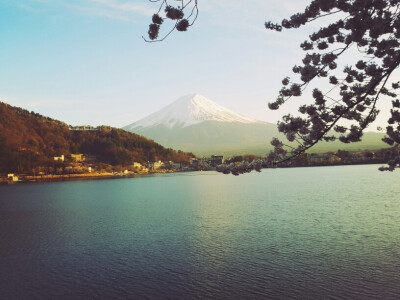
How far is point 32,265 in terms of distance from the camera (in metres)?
12.5

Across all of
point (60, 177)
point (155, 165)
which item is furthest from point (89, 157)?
point (155, 165)

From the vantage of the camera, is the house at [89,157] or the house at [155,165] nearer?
the house at [89,157]

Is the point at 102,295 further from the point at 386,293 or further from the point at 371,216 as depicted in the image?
the point at 371,216

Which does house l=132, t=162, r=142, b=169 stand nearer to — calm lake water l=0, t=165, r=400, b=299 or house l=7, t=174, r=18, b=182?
house l=7, t=174, r=18, b=182

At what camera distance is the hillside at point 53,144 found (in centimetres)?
8444

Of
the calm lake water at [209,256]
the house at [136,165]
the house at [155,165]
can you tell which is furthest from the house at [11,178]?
the calm lake water at [209,256]

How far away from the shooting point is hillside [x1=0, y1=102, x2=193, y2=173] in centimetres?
8444

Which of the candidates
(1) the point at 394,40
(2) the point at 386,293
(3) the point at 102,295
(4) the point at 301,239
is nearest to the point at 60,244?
(3) the point at 102,295

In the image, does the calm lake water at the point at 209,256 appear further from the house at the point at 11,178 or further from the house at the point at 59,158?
the house at the point at 59,158

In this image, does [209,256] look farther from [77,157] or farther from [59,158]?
[77,157]

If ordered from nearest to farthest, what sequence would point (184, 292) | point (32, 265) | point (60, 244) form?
point (184, 292) < point (32, 265) < point (60, 244)

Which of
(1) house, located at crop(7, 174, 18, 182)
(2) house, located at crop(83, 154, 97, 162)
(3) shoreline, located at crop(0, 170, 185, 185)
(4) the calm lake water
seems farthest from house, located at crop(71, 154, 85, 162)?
(4) the calm lake water

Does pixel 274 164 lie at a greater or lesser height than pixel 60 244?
greater

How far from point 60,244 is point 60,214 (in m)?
11.0
